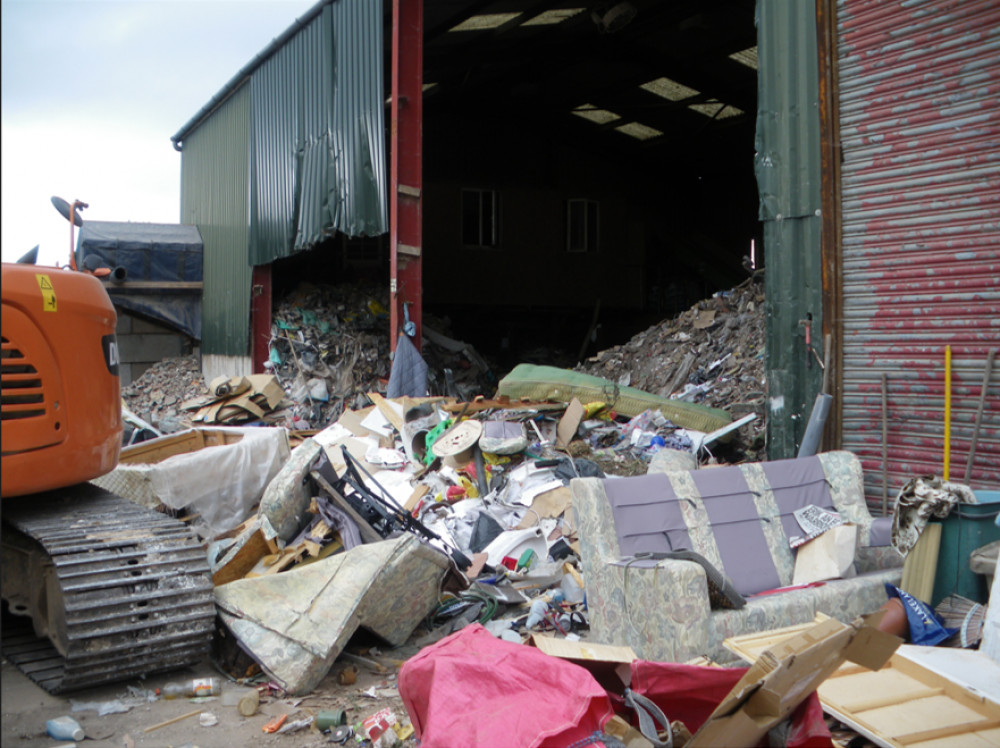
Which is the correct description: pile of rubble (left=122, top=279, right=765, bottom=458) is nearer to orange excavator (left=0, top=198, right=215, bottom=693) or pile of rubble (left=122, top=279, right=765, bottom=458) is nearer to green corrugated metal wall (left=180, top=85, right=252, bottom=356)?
green corrugated metal wall (left=180, top=85, right=252, bottom=356)

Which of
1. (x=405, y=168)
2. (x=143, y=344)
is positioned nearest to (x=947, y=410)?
(x=405, y=168)

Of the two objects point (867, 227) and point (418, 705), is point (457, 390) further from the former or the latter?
point (418, 705)

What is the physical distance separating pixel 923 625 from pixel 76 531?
451 centimetres

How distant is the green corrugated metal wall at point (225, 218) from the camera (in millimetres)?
16062

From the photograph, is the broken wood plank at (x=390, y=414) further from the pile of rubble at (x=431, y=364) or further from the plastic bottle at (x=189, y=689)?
the plastic bottle at (x=189, y=689)

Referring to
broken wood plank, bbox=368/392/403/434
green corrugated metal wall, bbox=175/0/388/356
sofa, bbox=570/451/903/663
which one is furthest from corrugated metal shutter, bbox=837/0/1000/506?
green corrugated metal wall, bbox=175/0/388/356

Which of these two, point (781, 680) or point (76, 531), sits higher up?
point (76, 531)

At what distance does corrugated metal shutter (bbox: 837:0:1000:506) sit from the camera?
5.93 metres

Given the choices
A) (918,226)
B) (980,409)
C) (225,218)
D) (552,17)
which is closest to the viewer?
(980,409)

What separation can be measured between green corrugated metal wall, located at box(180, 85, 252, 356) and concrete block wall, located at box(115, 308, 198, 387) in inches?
35.1

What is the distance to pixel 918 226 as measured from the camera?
6301 mm

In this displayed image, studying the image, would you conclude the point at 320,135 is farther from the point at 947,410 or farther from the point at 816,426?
the point at 947,410

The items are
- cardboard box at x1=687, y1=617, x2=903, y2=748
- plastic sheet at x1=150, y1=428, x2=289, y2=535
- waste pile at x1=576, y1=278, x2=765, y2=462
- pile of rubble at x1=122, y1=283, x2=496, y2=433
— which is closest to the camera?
cardboard box at x1=687, y1=617, x2=903, y2=748

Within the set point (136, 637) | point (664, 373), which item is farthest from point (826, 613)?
point (664, 373)
